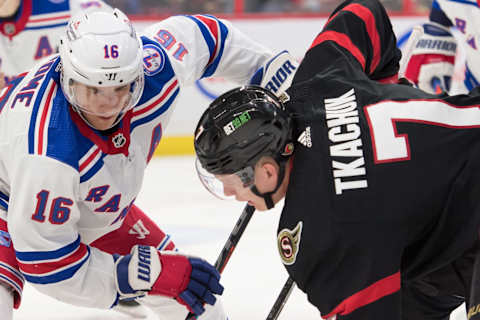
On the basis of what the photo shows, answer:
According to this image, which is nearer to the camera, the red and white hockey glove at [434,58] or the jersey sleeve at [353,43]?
the jersey sleeve at [353,43]

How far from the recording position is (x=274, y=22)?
5484mm

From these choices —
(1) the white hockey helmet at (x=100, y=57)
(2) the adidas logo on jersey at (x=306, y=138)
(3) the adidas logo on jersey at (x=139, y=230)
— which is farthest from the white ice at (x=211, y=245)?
(2) the adidas logo on jersey at (x=306, y=138)

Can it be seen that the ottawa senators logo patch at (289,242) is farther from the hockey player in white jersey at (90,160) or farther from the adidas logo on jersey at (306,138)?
the hockey player in white jersey at (90,160)

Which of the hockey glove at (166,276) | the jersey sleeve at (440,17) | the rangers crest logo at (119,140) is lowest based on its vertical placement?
the hockey glove at (166,276)

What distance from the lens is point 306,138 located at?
5.34 ft

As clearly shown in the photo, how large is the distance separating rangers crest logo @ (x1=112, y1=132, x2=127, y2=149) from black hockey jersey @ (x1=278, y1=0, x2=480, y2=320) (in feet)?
1.81

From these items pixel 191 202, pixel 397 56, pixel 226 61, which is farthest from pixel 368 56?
pixel 191 202

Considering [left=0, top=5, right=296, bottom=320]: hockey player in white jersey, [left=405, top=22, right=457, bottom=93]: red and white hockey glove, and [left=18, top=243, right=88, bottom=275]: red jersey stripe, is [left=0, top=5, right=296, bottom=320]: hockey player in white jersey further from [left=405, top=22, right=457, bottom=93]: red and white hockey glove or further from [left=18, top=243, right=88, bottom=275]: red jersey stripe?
[left=405, top=22, right=457, bottom=93]: red and white hockey glove

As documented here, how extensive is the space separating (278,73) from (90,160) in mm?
721

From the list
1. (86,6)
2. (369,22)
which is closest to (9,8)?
(86,6)

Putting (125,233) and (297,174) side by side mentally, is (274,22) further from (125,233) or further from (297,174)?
(297,174)

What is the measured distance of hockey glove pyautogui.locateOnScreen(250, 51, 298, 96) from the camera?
2.41 meters

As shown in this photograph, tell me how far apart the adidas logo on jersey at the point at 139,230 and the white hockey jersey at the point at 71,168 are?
21 cm

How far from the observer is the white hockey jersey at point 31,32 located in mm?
3275
